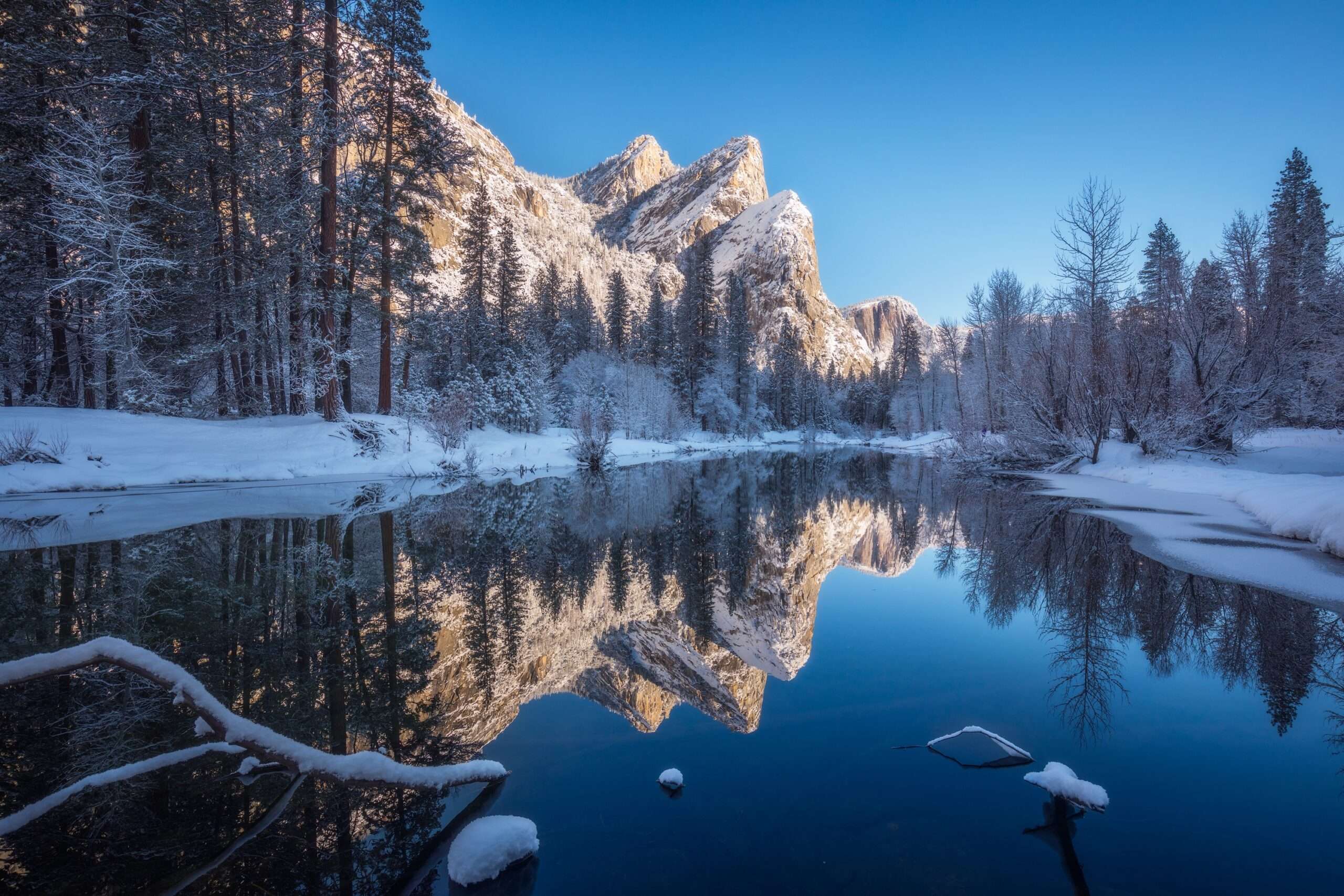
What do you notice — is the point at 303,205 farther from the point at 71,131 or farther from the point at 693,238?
the point at 693,238

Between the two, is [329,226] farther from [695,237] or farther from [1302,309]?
[695,237]

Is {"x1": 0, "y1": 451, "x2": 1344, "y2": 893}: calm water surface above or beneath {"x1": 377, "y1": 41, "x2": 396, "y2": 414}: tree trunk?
beneath

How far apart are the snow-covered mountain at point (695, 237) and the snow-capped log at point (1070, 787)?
231 feet

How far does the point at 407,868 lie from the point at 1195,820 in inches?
129

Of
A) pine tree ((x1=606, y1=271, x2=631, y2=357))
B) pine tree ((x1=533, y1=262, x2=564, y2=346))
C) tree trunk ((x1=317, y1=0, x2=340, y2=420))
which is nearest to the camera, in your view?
tree trunk ((x1=317, y1=0, x2=340, y2=420))

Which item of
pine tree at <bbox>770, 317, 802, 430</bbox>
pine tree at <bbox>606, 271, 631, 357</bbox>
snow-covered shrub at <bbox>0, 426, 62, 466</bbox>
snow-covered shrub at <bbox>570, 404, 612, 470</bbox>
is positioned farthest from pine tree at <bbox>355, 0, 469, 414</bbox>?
pine tree at <bbox>770, 317, 802, 430</bbox>

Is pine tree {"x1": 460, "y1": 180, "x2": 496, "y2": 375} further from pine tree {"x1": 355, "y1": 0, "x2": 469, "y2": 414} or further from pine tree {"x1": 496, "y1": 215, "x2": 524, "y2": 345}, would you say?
pine tree {"x1": 355, "y1": 0, "x2": 469, "y2": 414}

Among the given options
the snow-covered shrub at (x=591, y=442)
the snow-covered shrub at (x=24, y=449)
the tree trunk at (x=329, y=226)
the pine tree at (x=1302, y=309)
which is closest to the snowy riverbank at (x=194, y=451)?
the snow-covered shrub at (x=24, y=449)

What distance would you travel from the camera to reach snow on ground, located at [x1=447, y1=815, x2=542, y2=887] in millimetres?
1836

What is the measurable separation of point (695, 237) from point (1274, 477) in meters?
149

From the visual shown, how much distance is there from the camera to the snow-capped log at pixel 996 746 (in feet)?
8.91

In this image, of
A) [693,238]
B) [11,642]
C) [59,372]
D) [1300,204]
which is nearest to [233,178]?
[59,372]

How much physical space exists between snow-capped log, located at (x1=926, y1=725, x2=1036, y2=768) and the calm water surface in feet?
0.22

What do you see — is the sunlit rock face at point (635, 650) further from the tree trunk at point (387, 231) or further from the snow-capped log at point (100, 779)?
the tree trunk at point (387, 231)
